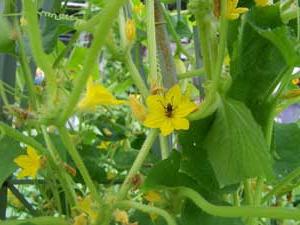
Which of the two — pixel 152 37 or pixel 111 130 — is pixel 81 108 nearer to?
pixel 152 37

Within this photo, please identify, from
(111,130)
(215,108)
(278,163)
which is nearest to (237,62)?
(215,108)

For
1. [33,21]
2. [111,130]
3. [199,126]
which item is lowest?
[111,130]

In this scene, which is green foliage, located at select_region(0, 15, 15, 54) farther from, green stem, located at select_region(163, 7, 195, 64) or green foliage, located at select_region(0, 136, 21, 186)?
green stem, located at select_region(163, 7, 195, 64)

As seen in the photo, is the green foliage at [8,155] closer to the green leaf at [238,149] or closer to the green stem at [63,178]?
the green stem at [63,178]

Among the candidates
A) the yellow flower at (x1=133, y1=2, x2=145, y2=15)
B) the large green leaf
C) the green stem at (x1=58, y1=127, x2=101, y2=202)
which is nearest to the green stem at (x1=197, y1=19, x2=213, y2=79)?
the large green leaf

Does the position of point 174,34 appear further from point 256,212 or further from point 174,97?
point 256,212
